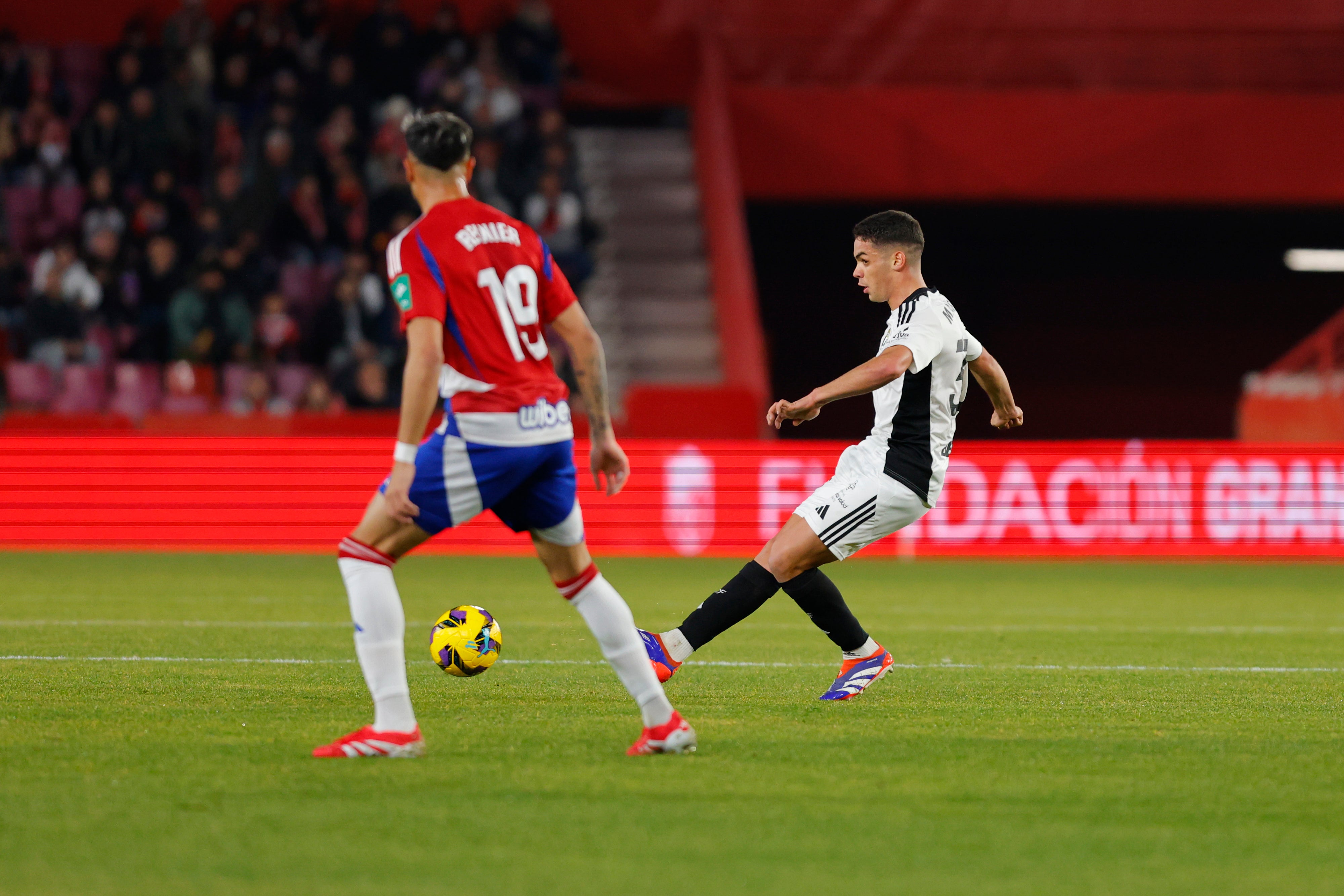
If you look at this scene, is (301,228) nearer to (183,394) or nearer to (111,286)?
(111,286)

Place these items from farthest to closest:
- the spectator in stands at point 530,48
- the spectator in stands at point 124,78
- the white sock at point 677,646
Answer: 1. the spectator in stands at point 530,48
2. the spectator in stands at point 124,78
3. the white sock at point 677,646

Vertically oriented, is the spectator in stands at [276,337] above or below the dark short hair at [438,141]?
above

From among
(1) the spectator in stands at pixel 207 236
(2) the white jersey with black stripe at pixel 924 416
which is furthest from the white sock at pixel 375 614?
(1) the spectator in stands at pixel 207 236

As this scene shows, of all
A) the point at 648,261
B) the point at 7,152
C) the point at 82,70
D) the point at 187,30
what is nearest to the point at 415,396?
Answer: the point at 7,152

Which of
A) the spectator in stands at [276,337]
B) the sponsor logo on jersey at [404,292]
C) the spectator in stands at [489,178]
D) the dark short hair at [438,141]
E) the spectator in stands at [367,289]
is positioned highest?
the spectator in stands at [489,178]

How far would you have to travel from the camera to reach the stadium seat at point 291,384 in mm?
18406

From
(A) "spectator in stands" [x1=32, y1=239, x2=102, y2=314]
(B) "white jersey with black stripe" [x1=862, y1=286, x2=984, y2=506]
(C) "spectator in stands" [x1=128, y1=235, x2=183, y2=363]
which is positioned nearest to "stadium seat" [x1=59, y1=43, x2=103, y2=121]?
(A) "spectator in stands" [x1=32, y1=239, x2=102, y2=314]

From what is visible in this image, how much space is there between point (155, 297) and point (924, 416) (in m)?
13.3

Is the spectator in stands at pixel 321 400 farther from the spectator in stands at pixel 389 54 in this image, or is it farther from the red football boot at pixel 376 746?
the red football boot at pixel 376 746

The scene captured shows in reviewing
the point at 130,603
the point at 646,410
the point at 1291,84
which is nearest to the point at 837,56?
the point at 1291,84

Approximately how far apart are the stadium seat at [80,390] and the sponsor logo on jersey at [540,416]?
1347cm

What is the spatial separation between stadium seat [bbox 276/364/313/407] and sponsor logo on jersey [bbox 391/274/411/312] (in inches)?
532

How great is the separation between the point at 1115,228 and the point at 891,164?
5.90 metres

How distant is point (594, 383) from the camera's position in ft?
17.6
